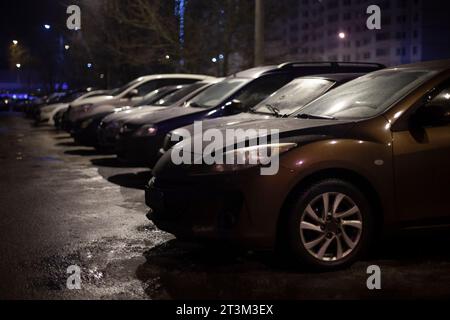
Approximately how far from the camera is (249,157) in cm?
489

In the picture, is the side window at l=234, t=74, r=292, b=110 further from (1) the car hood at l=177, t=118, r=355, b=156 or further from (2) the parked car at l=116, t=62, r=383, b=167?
(1) the car hood at l=177, t=118, r=355, b=156

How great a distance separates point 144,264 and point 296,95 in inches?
148

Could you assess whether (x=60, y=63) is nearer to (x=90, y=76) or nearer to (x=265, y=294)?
(x=90, y=76)

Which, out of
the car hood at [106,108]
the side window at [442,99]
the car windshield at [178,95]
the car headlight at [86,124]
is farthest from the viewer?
the car hood at [106,108]

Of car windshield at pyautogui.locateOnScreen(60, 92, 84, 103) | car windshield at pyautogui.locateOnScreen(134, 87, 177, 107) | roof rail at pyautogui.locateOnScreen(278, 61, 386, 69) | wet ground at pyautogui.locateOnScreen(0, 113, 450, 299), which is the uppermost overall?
car windshield at pyautogui.locateOnScreen(60, 92, 84, 103)

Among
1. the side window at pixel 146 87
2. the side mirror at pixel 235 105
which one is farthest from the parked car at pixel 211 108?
the side window at pixel 146 87

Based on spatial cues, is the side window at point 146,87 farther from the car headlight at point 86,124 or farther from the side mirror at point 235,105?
the side mirror at point 235,105

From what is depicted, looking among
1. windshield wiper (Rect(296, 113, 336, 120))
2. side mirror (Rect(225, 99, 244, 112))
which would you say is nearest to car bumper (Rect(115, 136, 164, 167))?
side mirror (Rect(225, 99, 244, 112))

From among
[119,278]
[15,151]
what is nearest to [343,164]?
[119,278]

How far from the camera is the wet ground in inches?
175

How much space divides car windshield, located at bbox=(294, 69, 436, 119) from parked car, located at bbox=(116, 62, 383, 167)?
123 inches

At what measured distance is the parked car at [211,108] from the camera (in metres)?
9.59

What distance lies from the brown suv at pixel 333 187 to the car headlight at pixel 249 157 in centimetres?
2

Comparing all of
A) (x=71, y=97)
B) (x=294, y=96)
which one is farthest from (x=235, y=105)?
(x=71, y=97)
